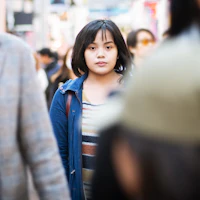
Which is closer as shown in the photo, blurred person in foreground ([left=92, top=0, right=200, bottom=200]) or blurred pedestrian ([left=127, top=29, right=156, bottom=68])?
blurred person in foreground ([left=92, top=0, right=200, bottom=200])

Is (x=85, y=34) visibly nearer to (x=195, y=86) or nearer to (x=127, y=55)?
(x=127, y=55)

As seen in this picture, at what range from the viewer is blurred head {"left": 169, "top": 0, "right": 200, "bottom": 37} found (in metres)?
1.35

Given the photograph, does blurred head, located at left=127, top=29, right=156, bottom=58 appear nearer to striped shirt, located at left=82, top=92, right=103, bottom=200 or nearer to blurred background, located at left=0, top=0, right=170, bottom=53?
blurred background, located at left=0, top=0, right=170, bottom=53

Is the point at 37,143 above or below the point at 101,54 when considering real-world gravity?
below

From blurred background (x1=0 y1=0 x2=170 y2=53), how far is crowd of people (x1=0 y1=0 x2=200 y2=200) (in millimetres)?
4419

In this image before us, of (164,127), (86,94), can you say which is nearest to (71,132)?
(86,94)

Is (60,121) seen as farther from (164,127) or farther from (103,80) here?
(164,127)

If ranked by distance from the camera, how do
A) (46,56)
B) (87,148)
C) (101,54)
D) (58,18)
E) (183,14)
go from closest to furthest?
(183,14) → (87,148) → (101,54) → (46,56) → (58,18)

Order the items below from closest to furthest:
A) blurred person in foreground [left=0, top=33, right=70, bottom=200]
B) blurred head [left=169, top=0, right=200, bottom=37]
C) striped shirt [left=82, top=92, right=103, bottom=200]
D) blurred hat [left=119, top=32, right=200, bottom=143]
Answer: blurred hat [left=119, top=32, right=200, bottom=143] < blurred head [left=169, top=0, right=200, bottom=37] < blurred person in foreground [left=0, top=33, right=70, bottom=200] < striped shirt [left=82, top=92, right=103, bottom=200]

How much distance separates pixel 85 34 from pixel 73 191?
0.97 metres

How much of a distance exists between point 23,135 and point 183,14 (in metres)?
1.13

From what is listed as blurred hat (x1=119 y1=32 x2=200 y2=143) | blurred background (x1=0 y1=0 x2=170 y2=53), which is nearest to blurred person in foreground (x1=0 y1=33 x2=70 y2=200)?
blurred hat (x1=119 y1=32 x2=200 y2=143)

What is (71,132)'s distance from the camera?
3.40m

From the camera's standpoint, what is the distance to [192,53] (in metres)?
1.27
